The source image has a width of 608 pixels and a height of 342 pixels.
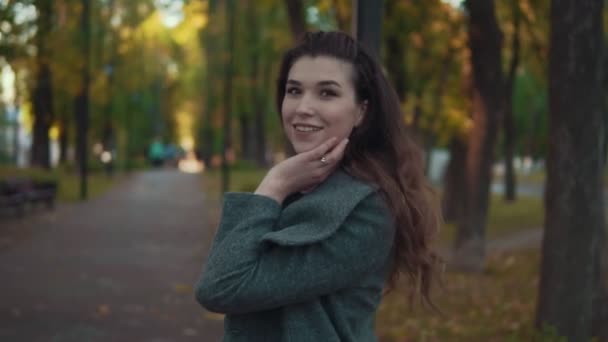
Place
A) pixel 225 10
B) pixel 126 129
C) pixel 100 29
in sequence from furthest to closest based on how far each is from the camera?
pixel 126 129 → pixel 100 29 → pixel 225 10

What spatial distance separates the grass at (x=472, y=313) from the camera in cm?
743

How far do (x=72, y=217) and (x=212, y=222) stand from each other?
3.14 m

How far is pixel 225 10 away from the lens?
3184cm

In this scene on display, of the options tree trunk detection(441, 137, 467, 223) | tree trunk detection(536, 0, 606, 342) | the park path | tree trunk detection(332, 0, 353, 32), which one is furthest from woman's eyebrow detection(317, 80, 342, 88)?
tree trunk detection(441, 137, 467, 223)

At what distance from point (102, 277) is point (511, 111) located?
16074mm

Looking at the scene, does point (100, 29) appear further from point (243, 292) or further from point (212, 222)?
point (243, 292)

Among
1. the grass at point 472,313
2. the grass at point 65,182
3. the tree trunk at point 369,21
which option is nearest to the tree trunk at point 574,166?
the grass at point 472,313

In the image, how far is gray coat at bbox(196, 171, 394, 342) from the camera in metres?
A: 1.94

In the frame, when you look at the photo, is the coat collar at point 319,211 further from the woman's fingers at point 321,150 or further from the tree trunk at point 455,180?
the tree trunk at point 455,180

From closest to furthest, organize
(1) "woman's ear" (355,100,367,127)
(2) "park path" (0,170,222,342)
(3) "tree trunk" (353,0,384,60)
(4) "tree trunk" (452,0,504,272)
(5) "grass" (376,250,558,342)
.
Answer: (1) "woman's ear" (355,100,367,127)
(3) "tree trunk" (353,0,384,60)
(5) "grass" (376,250,558,342)
(2) "park path" (0,170,222,342)
(4) "tree trunk" (452,0,504,272)

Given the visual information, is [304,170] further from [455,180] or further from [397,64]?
[455,180]

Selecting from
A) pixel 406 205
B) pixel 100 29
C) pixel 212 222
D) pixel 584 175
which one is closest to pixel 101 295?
pixel 584 175

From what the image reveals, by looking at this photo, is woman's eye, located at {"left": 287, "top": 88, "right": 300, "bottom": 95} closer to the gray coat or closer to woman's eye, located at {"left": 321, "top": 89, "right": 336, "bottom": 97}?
woman's eye, located at {"left": 321, "top": 89, "right": 336, "bottom": 97}

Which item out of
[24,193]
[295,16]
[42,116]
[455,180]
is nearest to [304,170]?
[295,16]
